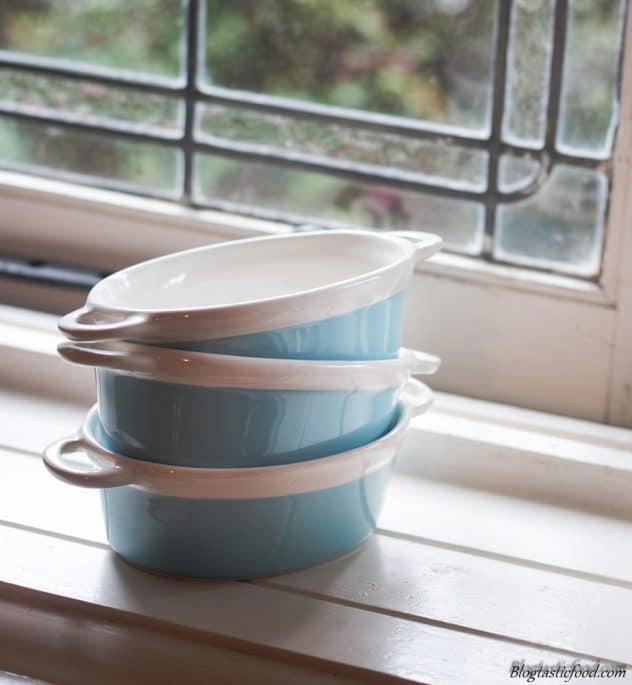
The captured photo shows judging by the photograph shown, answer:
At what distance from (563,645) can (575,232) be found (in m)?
0.37

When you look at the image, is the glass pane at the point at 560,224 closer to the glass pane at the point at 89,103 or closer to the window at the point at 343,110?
the window at the point at 343,110

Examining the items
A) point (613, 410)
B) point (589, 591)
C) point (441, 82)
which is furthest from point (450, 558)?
point (441, 82)

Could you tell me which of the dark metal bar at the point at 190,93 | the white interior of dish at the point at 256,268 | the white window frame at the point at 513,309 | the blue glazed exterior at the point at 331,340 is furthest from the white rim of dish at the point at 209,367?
the dark metal bar at the point at 190,93

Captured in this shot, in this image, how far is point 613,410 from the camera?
3.00 feet

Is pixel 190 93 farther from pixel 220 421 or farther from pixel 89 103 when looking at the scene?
pixel 220 421

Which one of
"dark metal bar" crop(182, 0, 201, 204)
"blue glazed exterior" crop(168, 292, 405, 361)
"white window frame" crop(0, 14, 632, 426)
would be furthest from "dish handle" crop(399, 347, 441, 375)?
"dark metal bar" crop(182, 0, 201, 204)

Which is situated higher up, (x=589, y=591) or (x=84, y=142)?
(x=84, y=142)

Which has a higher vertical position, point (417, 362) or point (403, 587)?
point (417, 362)

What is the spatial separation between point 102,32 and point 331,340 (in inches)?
19.6

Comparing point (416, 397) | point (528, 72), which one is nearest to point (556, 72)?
point (528, 72)

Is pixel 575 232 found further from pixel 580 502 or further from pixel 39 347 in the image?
pixel 39 347

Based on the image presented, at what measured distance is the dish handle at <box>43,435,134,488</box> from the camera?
68 centimetres

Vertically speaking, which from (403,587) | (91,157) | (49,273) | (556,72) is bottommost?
(403,587)

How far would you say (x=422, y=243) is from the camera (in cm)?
77
